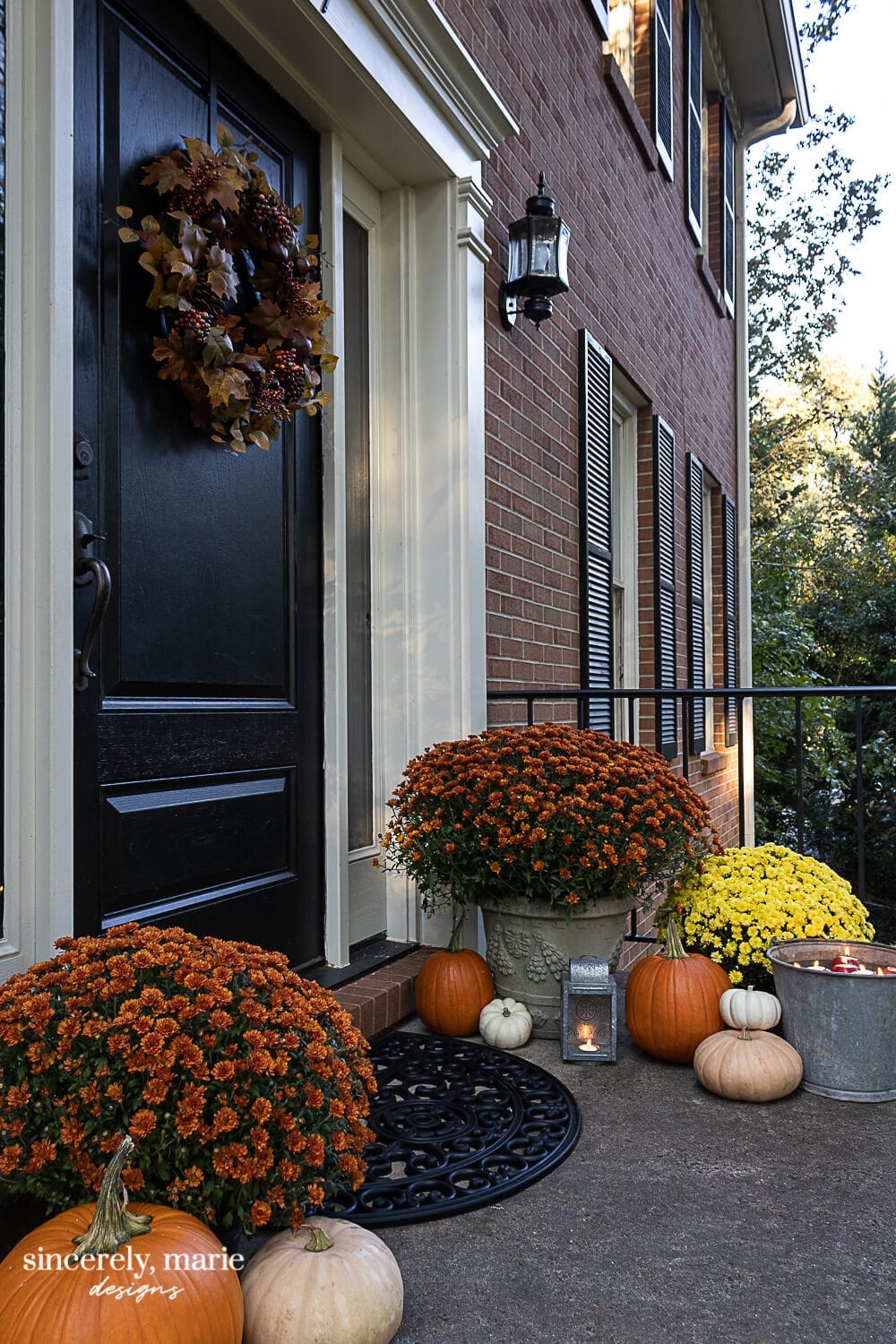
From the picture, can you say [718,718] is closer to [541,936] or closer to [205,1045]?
[541,936]

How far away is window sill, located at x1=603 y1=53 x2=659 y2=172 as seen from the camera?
514cm

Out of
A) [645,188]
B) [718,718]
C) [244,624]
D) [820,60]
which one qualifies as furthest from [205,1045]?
[820,60]

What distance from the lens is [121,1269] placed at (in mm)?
1206

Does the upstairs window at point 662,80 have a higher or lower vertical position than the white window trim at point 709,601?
higher

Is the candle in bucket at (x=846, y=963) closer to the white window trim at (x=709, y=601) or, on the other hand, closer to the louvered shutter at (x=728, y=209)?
the white window trim at (x=709, y=601)

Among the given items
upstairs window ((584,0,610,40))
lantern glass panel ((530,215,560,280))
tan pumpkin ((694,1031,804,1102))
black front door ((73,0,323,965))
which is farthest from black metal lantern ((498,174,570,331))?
tan pumpkin ((694,1031,804,1102))

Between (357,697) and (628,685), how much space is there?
3.27m

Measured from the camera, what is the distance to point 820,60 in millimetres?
10445

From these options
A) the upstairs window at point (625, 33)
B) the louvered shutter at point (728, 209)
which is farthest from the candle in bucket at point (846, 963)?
the louvered shutter at point (728, 209)

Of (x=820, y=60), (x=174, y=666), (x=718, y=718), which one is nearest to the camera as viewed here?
(x=174, y=666)

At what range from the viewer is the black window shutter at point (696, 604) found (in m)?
7.56

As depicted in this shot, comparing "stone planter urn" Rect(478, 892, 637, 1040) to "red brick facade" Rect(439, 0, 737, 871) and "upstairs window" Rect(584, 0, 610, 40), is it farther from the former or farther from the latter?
"upstairs window" Rect(584, 0, 610, 40)

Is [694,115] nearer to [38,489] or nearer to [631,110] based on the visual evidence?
[631,110]

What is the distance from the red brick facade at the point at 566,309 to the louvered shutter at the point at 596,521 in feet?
0.23
